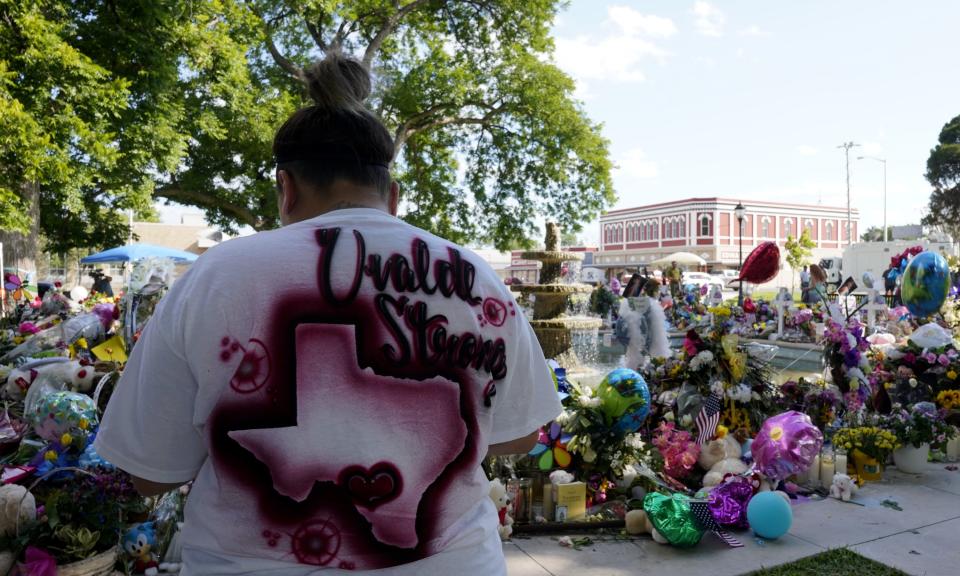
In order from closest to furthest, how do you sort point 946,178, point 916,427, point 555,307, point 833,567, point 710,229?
1. point 833,567
2. point 916,427
3. point 555,307
4. point 946,178
5. point 710,229

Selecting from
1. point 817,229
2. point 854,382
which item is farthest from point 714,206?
point 854,382

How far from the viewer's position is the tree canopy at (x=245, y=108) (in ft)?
33.2

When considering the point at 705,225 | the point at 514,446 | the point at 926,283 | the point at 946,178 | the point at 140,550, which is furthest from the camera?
the point at 705,225

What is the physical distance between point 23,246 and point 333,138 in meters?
13.6

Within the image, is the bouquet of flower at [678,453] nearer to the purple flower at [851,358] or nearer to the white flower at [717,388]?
the white flower at [717,388]

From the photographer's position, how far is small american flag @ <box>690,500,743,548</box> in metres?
3.87

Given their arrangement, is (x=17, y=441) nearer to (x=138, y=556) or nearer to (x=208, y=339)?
(x=138, y=556)

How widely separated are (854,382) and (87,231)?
1710 centimetres

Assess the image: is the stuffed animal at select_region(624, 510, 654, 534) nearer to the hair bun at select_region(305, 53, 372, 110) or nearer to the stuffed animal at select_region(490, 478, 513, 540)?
the stuffed animal at select_region(490, 478, 513, 540)

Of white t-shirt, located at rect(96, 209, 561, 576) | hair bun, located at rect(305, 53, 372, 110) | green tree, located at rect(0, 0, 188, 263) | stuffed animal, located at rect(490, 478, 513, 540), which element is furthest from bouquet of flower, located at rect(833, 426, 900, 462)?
green tree, located at rect(0, 0, 188, 263)

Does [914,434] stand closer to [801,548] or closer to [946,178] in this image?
[801,548]

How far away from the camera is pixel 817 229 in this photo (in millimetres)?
55094

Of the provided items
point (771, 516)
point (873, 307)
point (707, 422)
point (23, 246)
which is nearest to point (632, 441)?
point (707, 422)

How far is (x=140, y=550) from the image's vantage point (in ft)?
11.0
